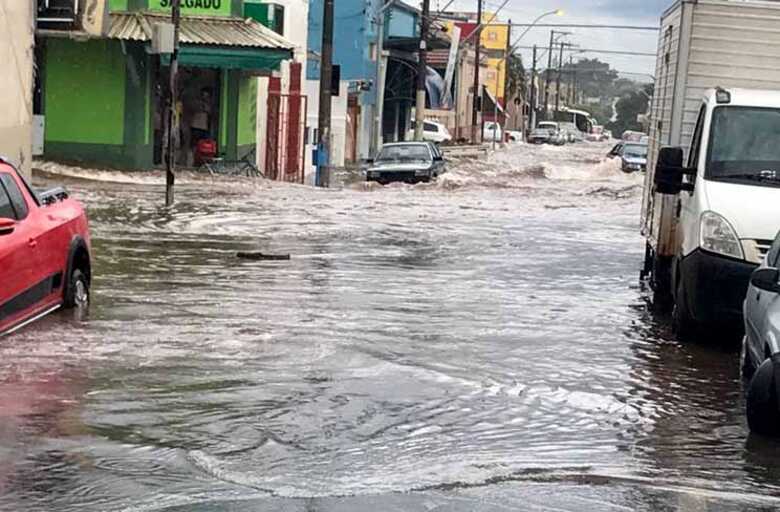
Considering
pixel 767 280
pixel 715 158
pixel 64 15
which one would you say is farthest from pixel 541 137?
pixel 767 280

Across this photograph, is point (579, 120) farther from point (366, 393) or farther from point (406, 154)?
point (366, 393)

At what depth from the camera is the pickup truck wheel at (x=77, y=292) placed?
11852mm

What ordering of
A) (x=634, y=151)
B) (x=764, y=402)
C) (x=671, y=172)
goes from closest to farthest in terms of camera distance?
(x=764, y=402), (x=671, y=172), (x=634, y=151)

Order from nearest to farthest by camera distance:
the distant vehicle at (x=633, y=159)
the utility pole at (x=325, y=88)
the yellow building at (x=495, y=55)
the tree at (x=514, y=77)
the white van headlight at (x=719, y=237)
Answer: the white van headlight at (x=719, y=237) → the utility pole at (x=325, y=88) → the distant vehicle at (x=633, y=159) → the yellow building at (x=495, y=55) → the tree at (x=514, y=77)

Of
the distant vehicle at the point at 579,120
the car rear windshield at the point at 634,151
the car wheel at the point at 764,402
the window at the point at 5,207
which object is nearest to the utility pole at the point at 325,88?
the car rear windshield at the point at 634,151

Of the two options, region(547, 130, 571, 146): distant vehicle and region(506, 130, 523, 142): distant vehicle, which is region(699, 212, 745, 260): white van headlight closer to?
region(506, 130, 523, 142): distant vehicle

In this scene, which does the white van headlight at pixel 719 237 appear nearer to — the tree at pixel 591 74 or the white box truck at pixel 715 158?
the white box truck at pixel 715 158

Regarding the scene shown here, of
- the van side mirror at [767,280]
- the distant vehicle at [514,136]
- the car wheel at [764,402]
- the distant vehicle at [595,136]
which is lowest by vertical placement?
the distant vehicle at [595,136]

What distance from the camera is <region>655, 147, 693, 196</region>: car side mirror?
11.3m

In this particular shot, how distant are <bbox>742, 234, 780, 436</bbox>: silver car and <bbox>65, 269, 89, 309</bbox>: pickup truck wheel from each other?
6006 mm

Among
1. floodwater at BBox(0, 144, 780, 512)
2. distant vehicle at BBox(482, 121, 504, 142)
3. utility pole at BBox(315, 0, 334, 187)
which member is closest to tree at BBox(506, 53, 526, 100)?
distant vehicle at BBox(482, 121, 504, 142)

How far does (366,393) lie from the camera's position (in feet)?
30.1

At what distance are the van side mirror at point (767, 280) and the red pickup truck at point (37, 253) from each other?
5.33 m

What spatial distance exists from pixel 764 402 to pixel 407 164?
2831cm
